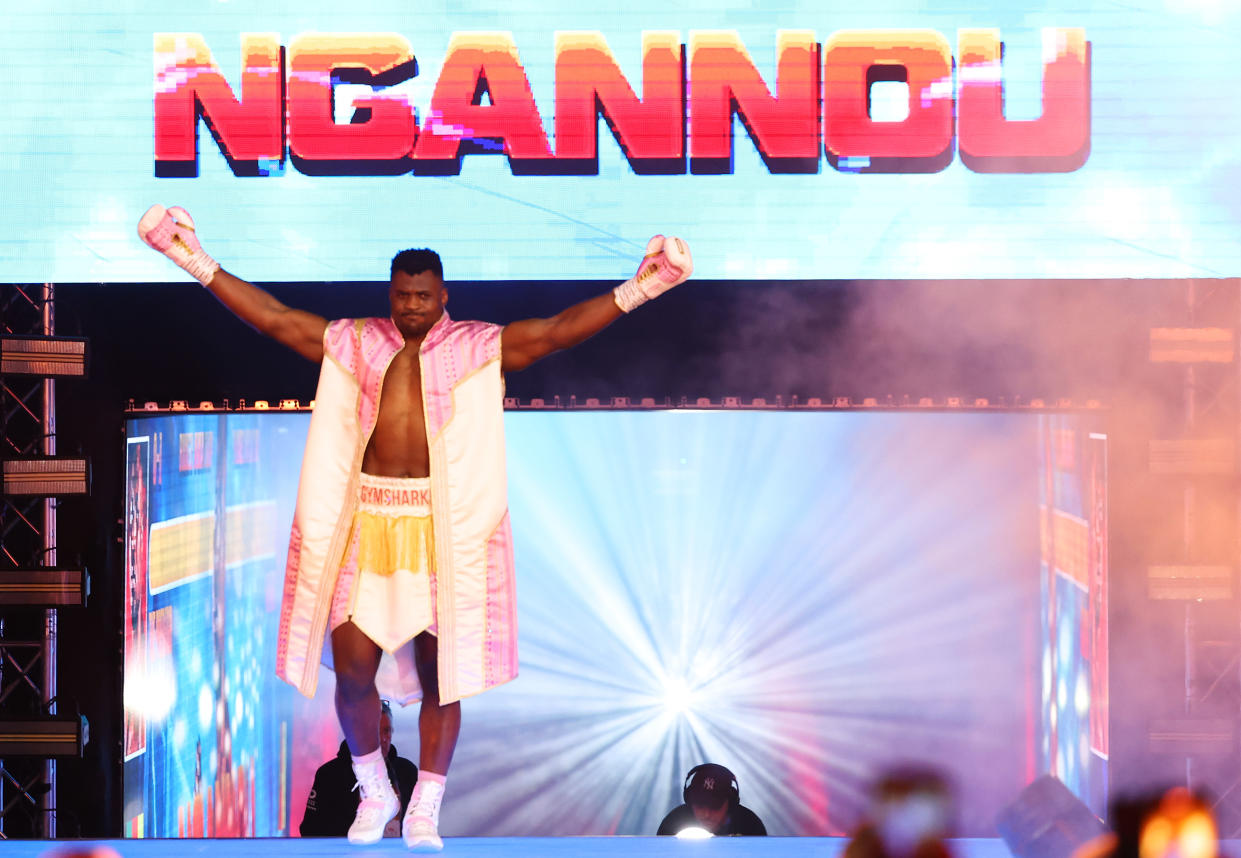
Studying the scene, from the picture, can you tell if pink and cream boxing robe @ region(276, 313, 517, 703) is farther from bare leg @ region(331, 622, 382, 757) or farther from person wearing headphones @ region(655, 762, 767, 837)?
person wearing headphones @ region(655, 762, 767, 837)

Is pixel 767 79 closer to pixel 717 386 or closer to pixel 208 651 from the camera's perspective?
pixel 717 386

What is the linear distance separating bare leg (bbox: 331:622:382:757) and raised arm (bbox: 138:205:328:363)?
0.76m

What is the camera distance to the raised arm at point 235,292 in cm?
321

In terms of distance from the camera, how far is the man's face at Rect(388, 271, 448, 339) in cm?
312

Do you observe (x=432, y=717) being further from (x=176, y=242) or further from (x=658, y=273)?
(x=176, y=242)

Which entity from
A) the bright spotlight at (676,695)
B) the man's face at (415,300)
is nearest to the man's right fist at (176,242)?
the man's face at (415,300)

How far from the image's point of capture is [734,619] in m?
6.23

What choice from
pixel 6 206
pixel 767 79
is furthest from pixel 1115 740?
pixel 6 206

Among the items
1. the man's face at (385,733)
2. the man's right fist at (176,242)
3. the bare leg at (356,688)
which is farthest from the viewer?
the man's face at (385,733)

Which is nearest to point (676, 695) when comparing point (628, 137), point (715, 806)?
point (715, 806)

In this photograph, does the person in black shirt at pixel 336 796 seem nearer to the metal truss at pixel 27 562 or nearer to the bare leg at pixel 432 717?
the metal truss at pixel 27 562

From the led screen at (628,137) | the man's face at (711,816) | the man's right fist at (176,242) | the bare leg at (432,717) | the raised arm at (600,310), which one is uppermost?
the led screen at (628,137)

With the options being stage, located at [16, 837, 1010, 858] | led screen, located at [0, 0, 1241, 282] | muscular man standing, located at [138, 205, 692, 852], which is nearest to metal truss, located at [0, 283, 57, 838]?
led screen, located at [0, 0, 1241, 282]

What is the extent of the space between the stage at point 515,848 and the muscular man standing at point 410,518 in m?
0.12
